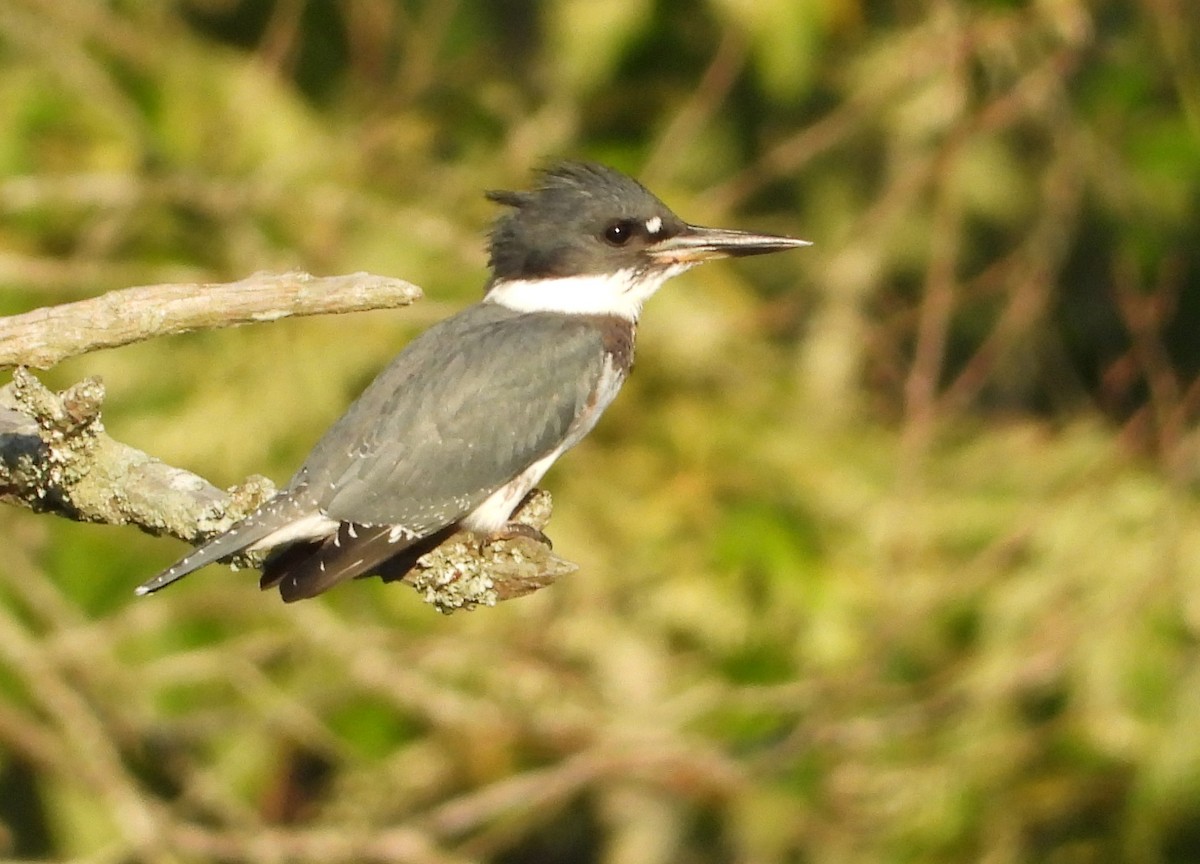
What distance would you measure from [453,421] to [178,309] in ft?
2.88

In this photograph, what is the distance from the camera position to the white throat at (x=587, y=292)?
144 inches

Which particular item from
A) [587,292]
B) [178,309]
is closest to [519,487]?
[587,292]

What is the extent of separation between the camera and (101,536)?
452 centimetres

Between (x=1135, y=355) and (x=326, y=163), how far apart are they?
2161 mm

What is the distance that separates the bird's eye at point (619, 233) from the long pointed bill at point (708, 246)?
47 millimetres

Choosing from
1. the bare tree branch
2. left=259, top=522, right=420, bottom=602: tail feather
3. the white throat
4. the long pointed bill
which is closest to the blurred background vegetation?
the white throat

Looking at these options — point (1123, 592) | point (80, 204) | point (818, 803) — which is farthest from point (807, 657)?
point (80, 204)

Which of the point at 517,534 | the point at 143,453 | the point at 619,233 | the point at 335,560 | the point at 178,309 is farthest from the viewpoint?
the point at 619,233

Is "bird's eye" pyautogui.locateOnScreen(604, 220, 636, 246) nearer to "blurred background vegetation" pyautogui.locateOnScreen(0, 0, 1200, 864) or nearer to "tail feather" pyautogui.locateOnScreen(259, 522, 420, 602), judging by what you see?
"tail feather" pyautogui.locateOnScreen(259, 522, 420, 602)

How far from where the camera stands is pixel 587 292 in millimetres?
3670

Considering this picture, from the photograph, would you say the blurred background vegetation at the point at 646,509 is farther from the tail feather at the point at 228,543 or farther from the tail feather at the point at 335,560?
the tail feather at the point at 228,543

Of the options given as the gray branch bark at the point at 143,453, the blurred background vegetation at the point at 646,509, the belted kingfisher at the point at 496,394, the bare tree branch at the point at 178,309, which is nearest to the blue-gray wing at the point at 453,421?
the belted kingfisher at the point at 496,394

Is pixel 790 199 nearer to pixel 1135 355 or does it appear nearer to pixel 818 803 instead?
pixel 1135 355

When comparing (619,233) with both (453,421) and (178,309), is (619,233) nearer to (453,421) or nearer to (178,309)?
(453,421)
